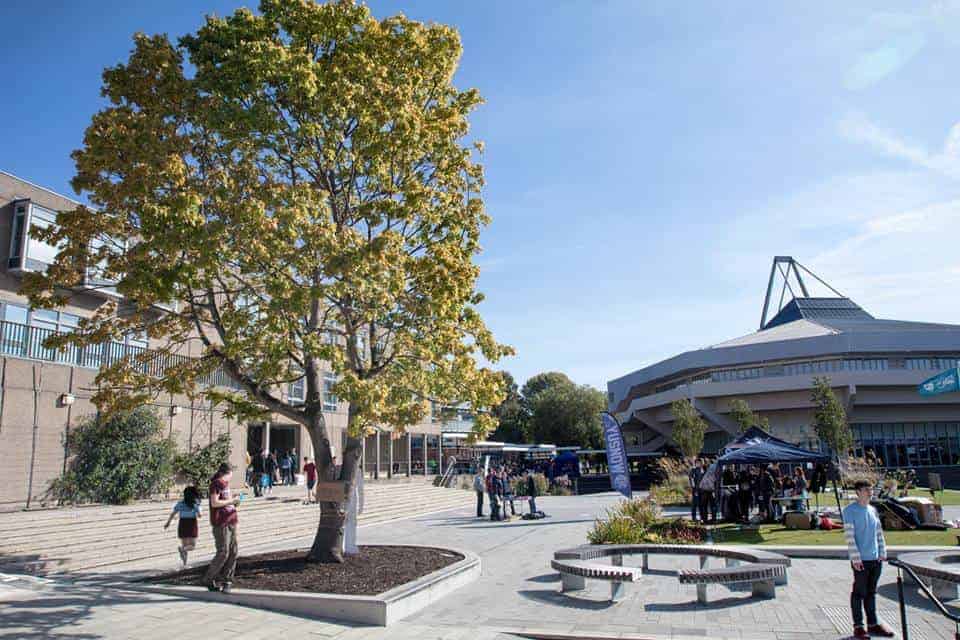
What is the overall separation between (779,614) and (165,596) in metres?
8.04

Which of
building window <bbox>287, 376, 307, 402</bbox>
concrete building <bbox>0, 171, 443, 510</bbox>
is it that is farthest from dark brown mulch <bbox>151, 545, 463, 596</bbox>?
building window <bbox>287, 376, 307, 402</bbox>

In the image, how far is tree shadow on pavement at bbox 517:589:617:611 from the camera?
9195mm

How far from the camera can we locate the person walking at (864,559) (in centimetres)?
713

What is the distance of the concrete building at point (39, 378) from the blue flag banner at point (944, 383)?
11391 millimetres

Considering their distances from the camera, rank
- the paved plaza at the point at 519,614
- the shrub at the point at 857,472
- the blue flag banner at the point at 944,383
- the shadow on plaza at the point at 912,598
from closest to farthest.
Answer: the paved plaza at the point at 519,614
the shadow on plaza at the point at 912,598
the blue flag banner at the point at 944,383
the shrub at the point at 857,472

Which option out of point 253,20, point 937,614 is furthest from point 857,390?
point 253,20

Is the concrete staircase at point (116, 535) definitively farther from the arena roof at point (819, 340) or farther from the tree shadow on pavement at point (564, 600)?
the arena roof at point (819, 340)

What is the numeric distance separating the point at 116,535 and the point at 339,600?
7.24m

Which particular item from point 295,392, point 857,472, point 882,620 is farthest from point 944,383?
point 295,392

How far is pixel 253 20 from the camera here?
10688mm

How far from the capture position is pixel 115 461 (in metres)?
17.0

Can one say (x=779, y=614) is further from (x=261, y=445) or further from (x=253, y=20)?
(x=261, y=445)

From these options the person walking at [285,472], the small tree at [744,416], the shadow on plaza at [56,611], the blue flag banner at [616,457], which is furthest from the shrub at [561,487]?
the shadow on plaza at [56,611]

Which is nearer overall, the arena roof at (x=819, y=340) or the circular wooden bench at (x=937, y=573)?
the circular wooden bench at (x=937, y=573)
